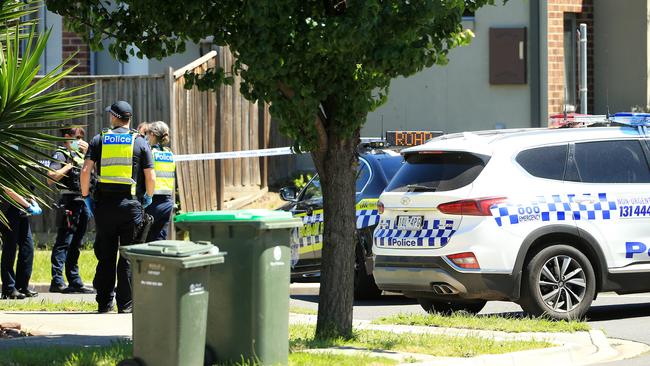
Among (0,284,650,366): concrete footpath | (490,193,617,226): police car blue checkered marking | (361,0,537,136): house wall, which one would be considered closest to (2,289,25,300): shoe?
(0,284,650,366): concrete footpath

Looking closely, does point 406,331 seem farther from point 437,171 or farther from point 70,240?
point 70,240

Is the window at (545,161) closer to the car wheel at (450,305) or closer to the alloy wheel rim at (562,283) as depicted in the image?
the alloy wheel rim at (562,283)

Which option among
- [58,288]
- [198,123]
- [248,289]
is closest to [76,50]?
[198,123]

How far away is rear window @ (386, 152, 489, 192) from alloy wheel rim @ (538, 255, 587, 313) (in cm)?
105

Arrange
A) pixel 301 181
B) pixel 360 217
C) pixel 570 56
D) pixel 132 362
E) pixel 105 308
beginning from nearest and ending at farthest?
pixel 132 362, pixel 105 308, pixel 360 217, pixel 301 181, pixel 570 56

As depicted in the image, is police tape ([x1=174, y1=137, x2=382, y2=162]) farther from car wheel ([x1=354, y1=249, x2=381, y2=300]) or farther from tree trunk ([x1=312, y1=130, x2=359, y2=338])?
tree trunk ([x1=312, y1=130, x2=359, y2=338])

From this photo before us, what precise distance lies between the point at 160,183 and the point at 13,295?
217 cm

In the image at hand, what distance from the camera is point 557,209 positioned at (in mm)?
11039

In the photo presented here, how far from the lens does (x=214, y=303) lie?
787 centimetres

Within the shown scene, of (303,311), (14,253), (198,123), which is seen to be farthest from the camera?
(198,123)

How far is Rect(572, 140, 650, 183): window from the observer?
11.4 metres

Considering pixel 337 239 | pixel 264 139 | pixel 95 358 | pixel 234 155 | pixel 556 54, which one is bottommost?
pixel 95 358

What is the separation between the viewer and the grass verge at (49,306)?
11789 millimetres

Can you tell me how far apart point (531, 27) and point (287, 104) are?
42.9 ft
